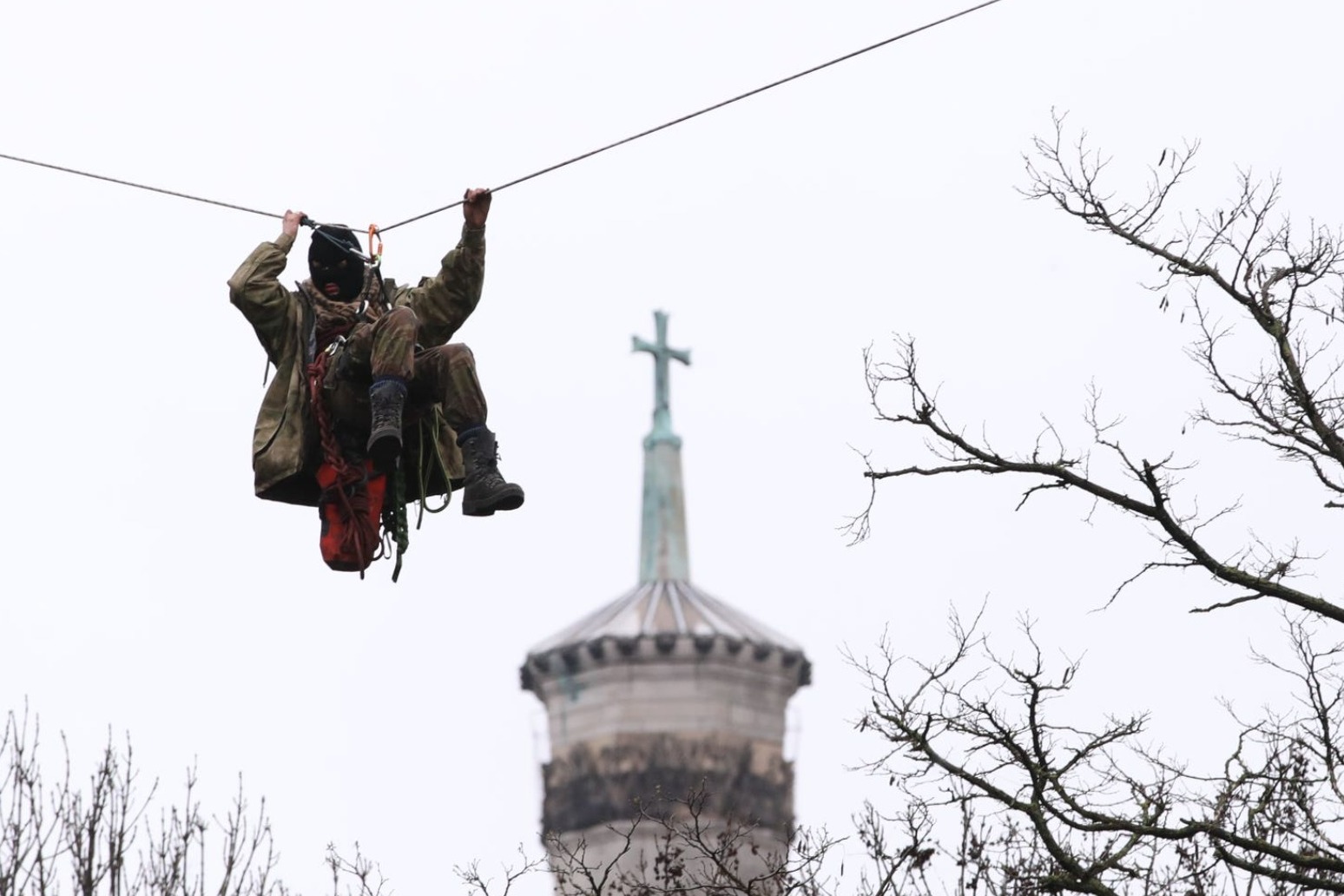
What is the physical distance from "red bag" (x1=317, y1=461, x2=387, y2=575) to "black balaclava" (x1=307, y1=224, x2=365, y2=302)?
887 millimetres

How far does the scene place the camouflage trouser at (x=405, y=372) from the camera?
17766 millimetres

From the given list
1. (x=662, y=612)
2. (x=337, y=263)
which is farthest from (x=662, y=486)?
(x=337, y=263)

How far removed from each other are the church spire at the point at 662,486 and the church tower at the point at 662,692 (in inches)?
2.2

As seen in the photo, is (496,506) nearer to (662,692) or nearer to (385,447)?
(385,447)

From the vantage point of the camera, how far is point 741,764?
110 meters

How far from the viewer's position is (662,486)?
11756cm

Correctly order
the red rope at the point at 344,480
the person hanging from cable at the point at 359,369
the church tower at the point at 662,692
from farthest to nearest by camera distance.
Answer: the church tower at the point at 662,692 < the red rope at the point at 344,480 < the person hanging from cable at the point at 359,369

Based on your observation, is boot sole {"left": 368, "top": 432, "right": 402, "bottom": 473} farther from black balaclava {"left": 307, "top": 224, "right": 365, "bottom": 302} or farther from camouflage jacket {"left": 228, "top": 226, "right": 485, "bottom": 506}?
black balaclava {"left": 307, "top": 224, "right": 365, "bottom": 302}

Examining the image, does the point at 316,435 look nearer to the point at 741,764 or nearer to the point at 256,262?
the point at 256,262

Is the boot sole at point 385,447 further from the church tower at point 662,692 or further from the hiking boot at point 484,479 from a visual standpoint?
the church tower at point 662,692

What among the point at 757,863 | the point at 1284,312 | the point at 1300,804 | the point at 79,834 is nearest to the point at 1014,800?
the point at 1300,804

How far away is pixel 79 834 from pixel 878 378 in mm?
11098

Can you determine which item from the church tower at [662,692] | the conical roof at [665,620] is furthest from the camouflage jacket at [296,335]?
the conical roof at [665,620]

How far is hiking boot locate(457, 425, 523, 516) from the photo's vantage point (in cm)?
1811
